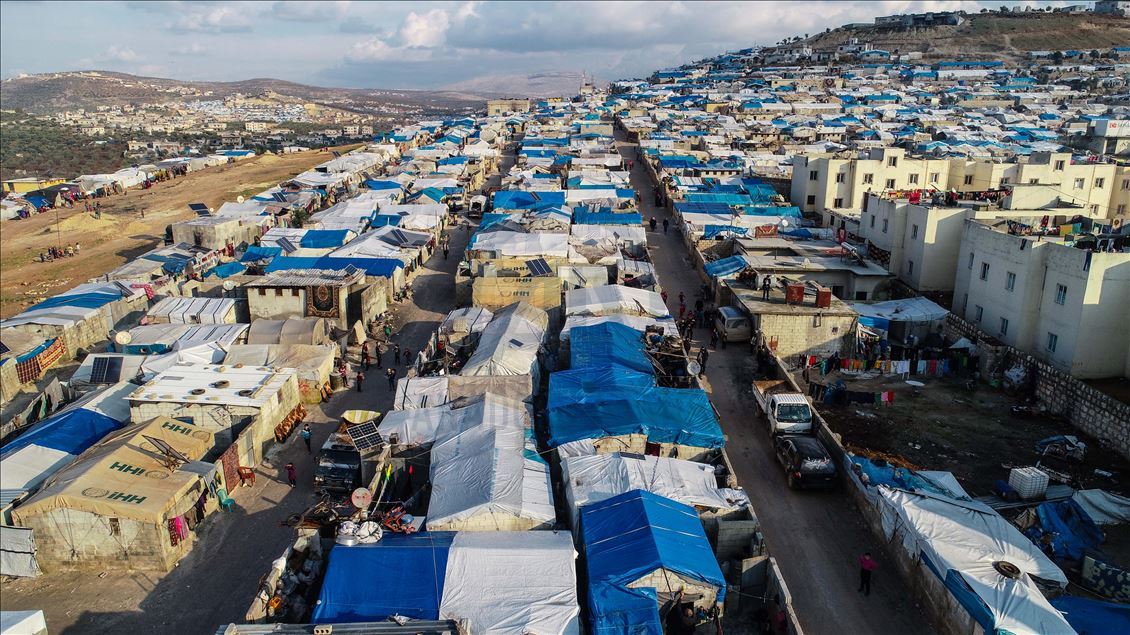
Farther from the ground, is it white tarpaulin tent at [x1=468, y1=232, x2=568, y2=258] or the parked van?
white tarpaulin tent at [x1=468, y1=232, x2=568, y2=258]

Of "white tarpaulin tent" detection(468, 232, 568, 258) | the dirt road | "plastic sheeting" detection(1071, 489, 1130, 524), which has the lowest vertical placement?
the dirt road

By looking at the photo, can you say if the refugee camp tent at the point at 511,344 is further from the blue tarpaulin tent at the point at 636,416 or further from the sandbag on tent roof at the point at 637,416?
the sandbag on tent roof at the point at 637,416

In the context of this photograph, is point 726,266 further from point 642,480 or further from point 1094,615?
point 1094,615

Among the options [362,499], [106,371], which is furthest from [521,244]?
[362,499]

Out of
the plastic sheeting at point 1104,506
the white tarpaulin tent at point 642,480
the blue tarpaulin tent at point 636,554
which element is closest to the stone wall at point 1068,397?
the plastic sheeting at point 1104,506

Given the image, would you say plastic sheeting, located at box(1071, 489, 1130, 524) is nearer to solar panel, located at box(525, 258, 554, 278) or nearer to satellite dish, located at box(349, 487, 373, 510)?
satellite dish, located at box(349, 487, 373, 510)

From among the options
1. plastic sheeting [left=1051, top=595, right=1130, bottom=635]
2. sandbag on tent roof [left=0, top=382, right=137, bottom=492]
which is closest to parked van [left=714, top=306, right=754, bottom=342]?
plastic sheeting [left=1051, top=595, right=1130, bottom=635]

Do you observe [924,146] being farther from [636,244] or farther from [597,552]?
[597,552]
